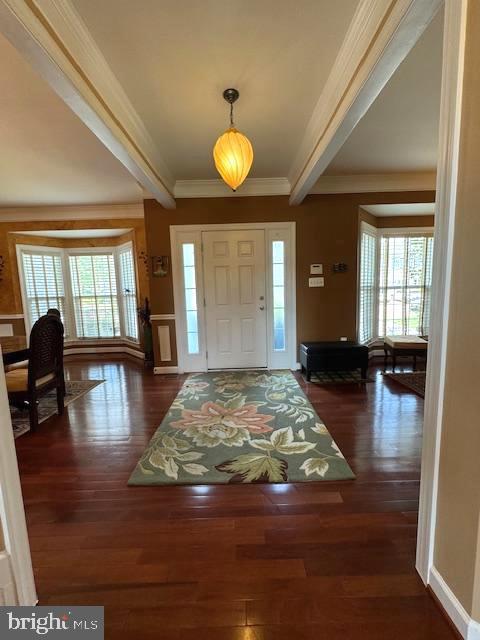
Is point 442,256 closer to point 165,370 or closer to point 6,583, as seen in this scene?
point 6,583

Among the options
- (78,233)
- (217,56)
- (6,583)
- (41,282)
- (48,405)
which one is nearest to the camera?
(6,583)

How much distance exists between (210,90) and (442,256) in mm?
2001

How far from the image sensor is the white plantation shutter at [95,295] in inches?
225

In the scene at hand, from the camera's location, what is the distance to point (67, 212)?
491cm

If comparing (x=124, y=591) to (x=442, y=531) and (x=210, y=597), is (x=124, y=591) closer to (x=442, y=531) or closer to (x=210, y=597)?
(x=210, y=597)

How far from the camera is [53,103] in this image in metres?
2.18

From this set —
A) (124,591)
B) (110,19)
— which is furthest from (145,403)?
(110,19)

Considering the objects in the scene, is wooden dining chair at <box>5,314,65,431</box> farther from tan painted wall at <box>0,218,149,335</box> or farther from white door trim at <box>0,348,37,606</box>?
tan painted wall at <box>0,218,149,335</box>

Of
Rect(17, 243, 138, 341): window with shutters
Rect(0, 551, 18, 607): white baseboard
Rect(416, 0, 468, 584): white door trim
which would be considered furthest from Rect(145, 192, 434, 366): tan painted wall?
Rect(0, 551, 18, 607): white baseboard

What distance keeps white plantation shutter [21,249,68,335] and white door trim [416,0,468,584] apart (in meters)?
6.09

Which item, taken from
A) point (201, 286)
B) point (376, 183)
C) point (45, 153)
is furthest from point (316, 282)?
point (45, 153)

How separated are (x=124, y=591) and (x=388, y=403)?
2.77 m

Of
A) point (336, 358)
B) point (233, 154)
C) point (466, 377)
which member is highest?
point (233, 154)

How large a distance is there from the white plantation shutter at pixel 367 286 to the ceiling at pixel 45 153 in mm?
3464
